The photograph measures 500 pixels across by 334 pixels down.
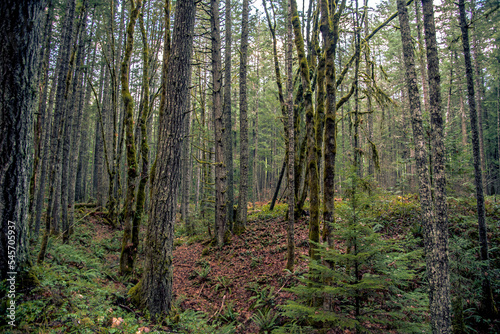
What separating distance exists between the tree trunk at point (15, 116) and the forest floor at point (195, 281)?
593 mm

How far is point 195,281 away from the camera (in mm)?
7125

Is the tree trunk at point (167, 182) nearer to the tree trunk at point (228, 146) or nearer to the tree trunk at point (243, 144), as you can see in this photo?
the tree trunk at point (228, 146)

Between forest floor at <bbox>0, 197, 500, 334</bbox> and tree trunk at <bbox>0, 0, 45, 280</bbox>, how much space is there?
59 cm

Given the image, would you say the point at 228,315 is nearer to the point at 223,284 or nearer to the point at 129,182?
the point at 223,284

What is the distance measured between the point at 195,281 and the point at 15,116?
619cm

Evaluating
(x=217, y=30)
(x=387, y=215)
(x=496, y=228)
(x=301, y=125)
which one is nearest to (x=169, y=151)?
(x=217, y=30)

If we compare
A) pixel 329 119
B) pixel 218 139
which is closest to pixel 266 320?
pixel 329 119

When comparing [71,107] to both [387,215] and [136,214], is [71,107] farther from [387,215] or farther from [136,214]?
[387,215]

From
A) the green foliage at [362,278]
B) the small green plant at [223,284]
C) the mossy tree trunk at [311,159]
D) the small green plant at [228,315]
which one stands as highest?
the mossy tree trunk at [311,159]

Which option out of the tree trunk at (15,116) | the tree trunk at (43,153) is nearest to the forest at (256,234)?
the tree trunk at (15,116)

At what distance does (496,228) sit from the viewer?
684 centimetres

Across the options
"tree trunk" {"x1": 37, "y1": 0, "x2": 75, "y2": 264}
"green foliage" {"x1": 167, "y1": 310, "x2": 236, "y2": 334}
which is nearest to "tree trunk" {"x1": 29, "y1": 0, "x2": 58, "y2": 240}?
"tree trunk" {"x1": 37, "y1": 0, "x2": 75, "y2": 264}

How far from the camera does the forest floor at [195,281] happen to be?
10.2 feet

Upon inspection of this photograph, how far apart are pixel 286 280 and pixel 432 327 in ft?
10.1
